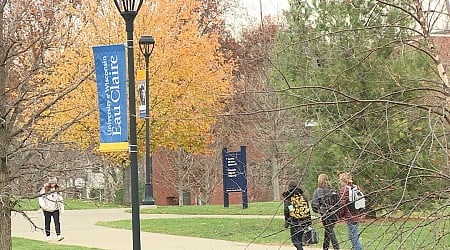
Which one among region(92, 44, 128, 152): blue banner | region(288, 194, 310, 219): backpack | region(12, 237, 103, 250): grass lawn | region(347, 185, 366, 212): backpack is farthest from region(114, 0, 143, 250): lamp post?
region(12, 237, 103, 250): grass lawn

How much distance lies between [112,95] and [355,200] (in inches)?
195

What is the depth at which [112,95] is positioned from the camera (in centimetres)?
957

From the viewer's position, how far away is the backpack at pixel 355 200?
531 cm

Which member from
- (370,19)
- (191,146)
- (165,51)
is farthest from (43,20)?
(191,146)

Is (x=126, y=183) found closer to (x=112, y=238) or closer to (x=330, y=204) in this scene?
(x=112, y=238)

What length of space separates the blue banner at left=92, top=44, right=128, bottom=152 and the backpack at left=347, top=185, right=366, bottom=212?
401 centimetres

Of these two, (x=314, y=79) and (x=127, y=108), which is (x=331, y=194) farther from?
(x=127, y=108)

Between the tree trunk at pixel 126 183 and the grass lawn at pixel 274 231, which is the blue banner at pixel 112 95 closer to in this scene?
the grass lawn at pixel 274 231

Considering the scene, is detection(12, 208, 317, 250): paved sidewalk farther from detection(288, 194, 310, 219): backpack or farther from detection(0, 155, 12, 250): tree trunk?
detection(0, 155, 12, 250): tree trunk

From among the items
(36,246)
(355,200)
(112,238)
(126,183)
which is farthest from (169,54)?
(355,200)

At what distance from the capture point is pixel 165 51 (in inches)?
1125

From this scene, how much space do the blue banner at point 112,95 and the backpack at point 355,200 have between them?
4009mm

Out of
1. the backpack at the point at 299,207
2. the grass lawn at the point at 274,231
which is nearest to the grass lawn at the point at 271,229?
the grass lawn at the point at 274,231

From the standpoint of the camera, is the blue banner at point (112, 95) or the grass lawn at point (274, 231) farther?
the blue banner at point (112, 95)
